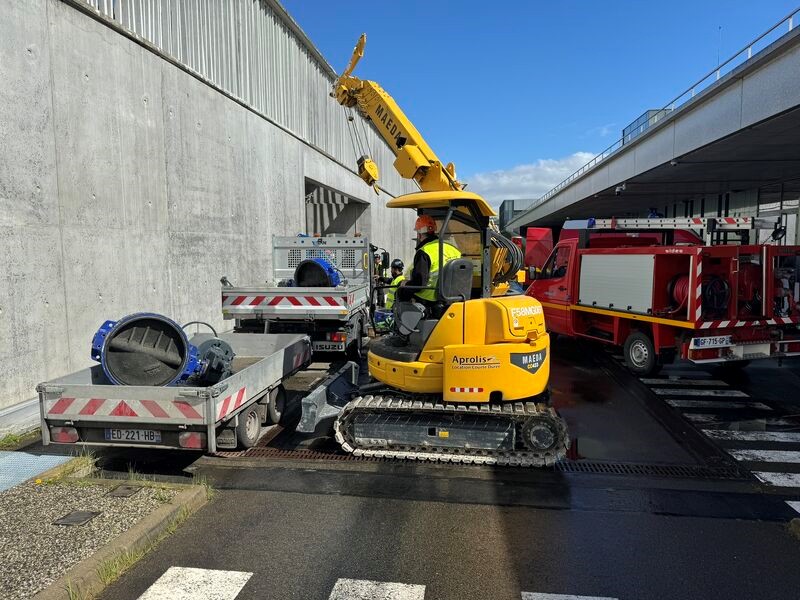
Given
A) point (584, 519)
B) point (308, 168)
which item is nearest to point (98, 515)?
point (584, 519)

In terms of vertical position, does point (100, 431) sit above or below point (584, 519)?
above

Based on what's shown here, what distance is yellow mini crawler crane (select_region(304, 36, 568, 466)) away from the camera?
16.7 feet

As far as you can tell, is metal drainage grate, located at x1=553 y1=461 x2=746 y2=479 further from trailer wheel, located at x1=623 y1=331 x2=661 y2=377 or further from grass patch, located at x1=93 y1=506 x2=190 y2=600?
trailer wheel, located at x1=623 y1=331 x2=661 y2=377

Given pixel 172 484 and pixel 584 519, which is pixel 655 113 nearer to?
pixel 584 519

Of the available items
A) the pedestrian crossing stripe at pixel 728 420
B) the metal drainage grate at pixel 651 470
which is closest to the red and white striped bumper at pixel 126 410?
the metal drainage grate at pixel 651 470

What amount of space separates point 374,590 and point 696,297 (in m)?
6.86

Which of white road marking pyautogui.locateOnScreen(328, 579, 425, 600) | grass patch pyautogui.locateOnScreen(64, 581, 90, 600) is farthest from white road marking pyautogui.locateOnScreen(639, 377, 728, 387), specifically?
grass patch pyautogui.locateOnScreen(64, 581, 90, 600)

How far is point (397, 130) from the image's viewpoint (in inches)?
359

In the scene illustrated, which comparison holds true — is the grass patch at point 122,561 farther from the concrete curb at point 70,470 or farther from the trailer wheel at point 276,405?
the trailer wheel at point 276,405

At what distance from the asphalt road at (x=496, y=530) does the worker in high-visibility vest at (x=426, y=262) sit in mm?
1751

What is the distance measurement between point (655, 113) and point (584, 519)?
16736mm

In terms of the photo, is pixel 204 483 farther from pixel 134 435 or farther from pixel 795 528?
pixel 795 528

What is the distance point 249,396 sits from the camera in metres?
5.29

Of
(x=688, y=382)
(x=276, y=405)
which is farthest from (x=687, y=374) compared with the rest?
(x=276, y=405)
